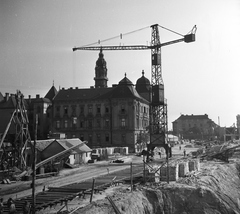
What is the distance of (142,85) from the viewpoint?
8300cm

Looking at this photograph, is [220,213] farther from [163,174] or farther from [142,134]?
[142,134]

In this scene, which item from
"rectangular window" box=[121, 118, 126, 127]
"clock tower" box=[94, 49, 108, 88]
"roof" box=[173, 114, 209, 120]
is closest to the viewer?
"rectangular window" box=[121, 118, 126, 127]

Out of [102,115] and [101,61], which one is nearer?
[102,115]

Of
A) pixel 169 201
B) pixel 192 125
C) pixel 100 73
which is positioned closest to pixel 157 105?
pixel 169 201

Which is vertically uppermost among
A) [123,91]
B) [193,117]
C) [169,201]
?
[193,117]

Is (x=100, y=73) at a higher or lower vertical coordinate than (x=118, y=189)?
higher

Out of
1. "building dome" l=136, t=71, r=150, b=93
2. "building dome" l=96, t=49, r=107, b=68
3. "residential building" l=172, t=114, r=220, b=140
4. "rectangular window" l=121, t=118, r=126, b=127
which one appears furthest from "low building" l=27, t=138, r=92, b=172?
"residential building" l=172, t=114, r=220, b=140

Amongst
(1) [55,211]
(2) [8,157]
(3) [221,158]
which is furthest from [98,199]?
(3) [221,158]

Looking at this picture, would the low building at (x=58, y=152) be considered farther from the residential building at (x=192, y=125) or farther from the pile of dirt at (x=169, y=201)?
the residential building at (x=192, y=125)

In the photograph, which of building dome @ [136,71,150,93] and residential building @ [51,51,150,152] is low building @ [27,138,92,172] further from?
building dome @ [136,71,150,93]

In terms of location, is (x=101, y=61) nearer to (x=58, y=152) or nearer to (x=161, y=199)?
Answer: (x=58, y=152)

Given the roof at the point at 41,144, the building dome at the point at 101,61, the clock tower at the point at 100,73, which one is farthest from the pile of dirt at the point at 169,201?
the building dome at the point at 101,61

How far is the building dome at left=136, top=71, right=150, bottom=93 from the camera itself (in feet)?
270

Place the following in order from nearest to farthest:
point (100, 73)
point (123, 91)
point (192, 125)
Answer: point (123, 91) → point (100, 73) → point (192, 125)
